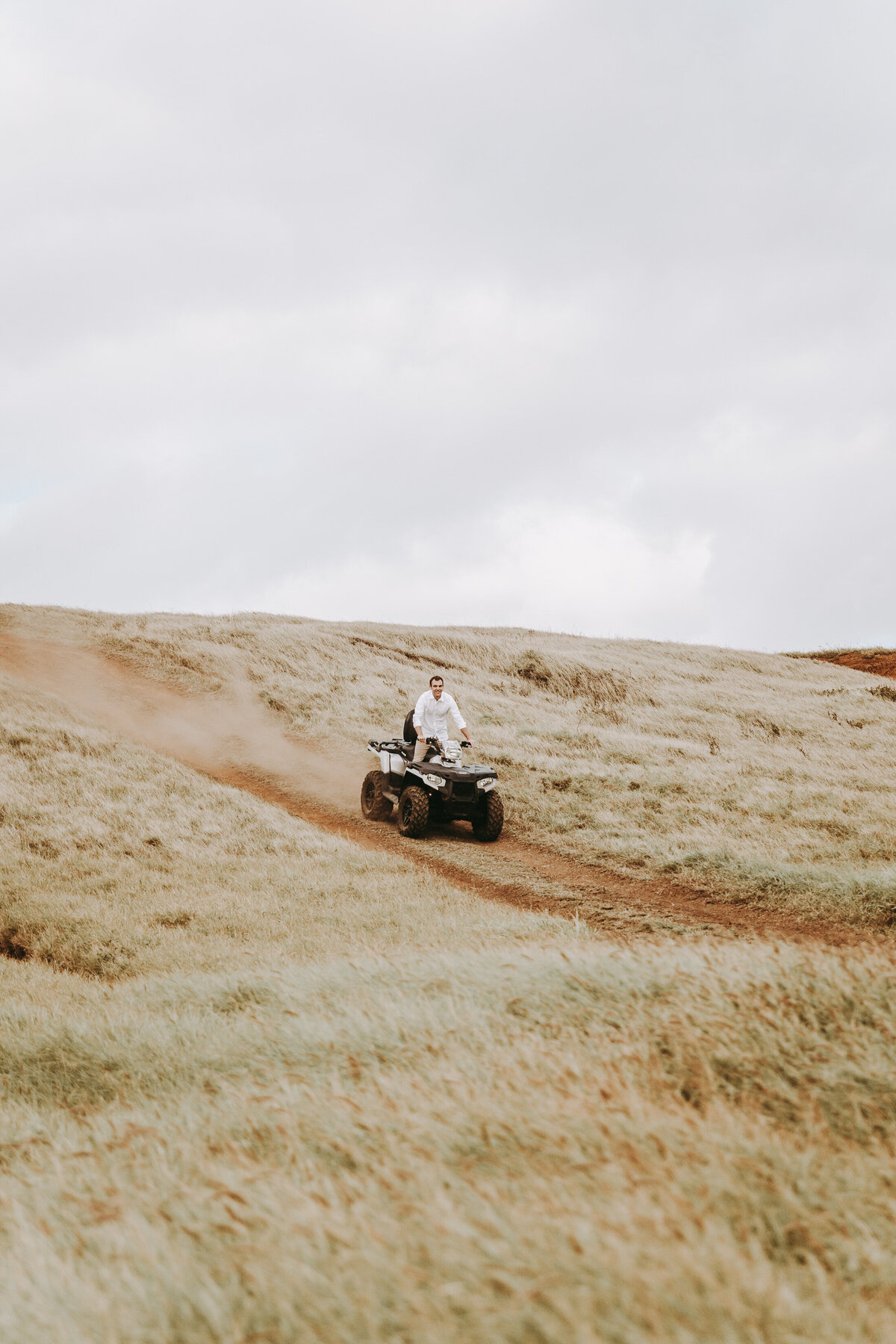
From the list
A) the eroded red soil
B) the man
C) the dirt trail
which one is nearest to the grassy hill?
the dirt trail

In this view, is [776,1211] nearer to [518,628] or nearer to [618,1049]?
[618,1049]

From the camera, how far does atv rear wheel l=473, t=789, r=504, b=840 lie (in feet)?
48.5

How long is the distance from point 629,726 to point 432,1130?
26.5 metres

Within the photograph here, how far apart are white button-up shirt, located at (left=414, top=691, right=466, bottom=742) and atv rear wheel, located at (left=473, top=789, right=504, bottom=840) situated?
1.36 m

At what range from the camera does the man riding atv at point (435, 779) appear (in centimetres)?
1459

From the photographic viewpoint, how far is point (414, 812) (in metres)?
14.9

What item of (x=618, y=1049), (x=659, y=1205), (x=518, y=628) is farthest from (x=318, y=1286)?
(x=518, y=628)

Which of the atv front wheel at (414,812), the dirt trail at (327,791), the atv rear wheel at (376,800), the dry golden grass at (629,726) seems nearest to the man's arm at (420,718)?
the atv front wheel at (414,812)

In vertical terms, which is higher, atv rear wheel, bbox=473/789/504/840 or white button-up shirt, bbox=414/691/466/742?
white button-up shirt, bbox=414/691/466/742

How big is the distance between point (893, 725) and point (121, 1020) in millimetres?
31228

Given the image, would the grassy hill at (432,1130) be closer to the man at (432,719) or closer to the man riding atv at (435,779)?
the man riding atv at (435,779)

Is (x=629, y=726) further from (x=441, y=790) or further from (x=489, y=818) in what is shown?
(x=441, y=790)

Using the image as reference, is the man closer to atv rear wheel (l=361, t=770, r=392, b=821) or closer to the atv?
the atv

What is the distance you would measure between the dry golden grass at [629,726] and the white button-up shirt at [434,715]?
2293 mm
